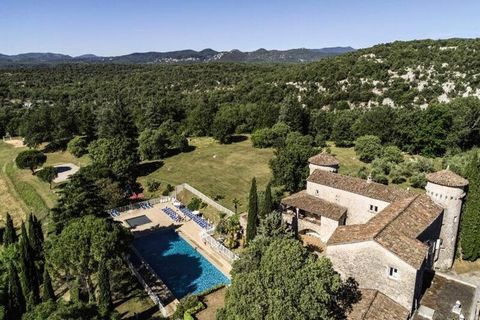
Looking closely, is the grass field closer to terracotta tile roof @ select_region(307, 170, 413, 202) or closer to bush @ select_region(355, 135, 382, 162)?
terracotta tile roof @ select_region(307, 170, 413, 202)

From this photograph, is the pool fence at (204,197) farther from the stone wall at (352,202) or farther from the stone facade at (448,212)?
the stone facade at (448,212)

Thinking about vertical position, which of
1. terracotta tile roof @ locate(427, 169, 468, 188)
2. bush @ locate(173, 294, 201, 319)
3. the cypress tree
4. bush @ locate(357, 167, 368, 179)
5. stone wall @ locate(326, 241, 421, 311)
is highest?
terracotta tile roof @ locate(427, 169, 468, 188)

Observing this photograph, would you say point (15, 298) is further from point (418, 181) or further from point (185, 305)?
point (418, 181)

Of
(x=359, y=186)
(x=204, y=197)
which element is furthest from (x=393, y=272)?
(x=204, y=197)

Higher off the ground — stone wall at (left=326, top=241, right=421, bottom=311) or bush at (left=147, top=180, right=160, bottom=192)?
stone wall at (left=326, top=241, right=421, bottom=311)

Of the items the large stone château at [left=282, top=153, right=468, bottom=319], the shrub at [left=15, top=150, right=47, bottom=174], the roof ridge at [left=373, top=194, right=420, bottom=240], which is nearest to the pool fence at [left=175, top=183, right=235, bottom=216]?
the large stone château at [left=282, top=153, right=468, bottom=319]

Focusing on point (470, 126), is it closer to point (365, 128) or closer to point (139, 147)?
point (365, 128)

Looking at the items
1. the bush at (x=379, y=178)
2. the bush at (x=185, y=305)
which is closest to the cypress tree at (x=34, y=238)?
the bush at (x=185, y=305)

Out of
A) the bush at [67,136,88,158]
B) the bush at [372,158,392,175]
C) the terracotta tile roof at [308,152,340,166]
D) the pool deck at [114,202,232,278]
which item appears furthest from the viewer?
the bush at [67,136,88,158]
